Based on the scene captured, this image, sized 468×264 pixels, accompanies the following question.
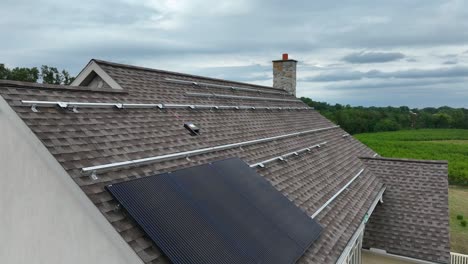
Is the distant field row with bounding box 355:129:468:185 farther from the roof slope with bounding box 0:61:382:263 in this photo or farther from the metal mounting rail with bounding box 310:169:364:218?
the metal mounting rail with bounding box 310:169:364:218

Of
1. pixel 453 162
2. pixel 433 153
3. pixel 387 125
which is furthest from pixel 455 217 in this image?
pixel 387 125

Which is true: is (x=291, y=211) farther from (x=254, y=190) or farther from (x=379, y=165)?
(x=379, y=165)

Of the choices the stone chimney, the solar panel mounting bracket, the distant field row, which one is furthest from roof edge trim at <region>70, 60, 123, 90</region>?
the distant field row

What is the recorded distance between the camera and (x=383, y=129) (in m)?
89.7

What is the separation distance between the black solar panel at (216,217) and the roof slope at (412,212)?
598 centimetres

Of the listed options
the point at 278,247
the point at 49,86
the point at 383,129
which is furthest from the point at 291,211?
the point at 383,129

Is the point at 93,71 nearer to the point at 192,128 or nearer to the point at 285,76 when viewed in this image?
the point at 192,128

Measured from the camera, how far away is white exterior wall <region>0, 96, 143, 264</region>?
4.68 metres

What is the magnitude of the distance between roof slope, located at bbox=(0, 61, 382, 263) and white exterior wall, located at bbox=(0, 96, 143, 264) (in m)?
0.12

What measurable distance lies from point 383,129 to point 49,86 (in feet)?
303

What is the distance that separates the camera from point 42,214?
521 cm

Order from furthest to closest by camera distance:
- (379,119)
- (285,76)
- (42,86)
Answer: (379,119) < (285,76) < (42,86)

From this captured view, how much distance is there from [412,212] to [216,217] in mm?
10043

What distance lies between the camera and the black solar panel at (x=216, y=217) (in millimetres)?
4871
